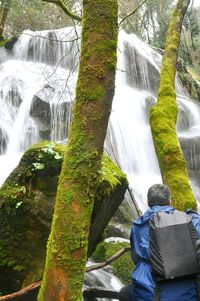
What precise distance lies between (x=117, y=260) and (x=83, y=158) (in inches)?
200

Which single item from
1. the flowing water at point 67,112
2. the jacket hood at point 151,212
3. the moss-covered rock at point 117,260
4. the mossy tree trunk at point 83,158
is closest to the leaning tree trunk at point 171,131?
the jacket hood at point 151,212

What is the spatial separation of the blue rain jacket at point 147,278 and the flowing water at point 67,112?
7.10 metres

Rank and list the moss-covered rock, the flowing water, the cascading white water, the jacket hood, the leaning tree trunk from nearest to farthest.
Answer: the jacket hood < the leaning tree trunk < the moss-covered rock < the cascading white water < the flowing water

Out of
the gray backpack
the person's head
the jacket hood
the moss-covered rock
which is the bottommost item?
the moss-covered rock

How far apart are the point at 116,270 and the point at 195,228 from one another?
4208 millimetres

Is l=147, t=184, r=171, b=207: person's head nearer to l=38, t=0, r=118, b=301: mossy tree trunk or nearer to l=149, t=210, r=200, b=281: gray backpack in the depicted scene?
l=149, t=210, r=200, b=281: gray backpack

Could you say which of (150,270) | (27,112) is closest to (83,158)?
(150,270)

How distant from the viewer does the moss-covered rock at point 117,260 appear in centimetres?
669

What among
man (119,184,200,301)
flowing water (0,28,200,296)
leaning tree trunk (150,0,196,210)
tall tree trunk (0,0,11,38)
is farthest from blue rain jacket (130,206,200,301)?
tall tree trunk (0,0,11,38)

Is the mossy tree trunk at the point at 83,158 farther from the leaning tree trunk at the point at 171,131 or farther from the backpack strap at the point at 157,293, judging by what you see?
the leaning tree trunk at the point at 171,131

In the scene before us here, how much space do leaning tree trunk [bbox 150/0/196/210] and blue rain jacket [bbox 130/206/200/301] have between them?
1223 mm

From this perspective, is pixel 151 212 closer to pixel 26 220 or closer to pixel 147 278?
pixel 147 278

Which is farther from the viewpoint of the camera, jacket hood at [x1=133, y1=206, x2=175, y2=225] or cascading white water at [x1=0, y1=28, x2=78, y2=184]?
cascading white water at [x1=0, y1=28, x2=78, y2=184]

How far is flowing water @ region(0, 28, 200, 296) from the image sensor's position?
12.3 m
